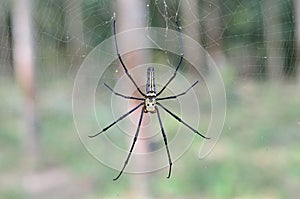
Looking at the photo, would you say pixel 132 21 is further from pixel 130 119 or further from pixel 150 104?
pixel 150 104

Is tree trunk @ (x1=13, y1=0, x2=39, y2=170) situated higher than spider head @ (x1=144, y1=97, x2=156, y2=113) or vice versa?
tree trunk @ (x1=13, y1=0, x2=39, y2=170)

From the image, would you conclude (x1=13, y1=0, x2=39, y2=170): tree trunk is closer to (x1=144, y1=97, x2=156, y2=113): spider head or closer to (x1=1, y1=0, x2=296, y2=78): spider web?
(x1=1, y1=0, x2=296, y2=78): spider web

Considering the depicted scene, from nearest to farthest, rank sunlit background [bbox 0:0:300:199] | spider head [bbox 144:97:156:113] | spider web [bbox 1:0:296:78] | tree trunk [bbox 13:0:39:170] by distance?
spider head [bbox 144:97:156:113], spider web [bbox 1:0:296:78], sunlit background [bbox 0:0:300:199], tree trunk [bbox 13:0:39:170]

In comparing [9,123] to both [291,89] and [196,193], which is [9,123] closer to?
[196,193]

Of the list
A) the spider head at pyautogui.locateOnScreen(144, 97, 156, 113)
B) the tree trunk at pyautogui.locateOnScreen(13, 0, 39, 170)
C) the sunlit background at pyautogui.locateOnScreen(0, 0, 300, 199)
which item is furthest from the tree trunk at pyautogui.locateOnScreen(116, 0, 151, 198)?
the tree trunk at pyautogui.locateOnScreen(13, 0, 39, 170)

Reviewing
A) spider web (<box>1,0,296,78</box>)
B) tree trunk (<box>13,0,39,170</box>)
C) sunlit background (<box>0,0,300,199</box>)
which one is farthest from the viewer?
tree trunk (<box>13,0,39,170</box>)

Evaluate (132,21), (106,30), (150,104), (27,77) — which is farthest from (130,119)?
(27,77)
